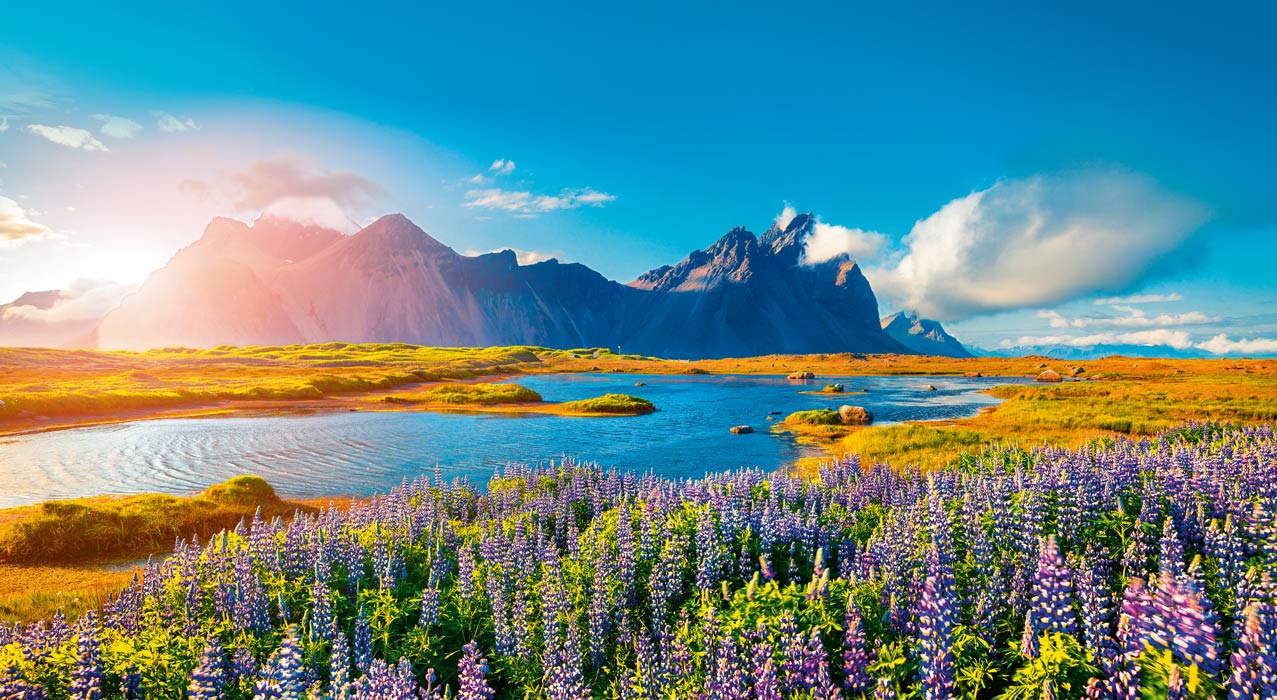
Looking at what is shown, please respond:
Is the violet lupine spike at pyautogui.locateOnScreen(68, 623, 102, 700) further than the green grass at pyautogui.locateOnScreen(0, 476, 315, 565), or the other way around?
the green grass at pyautogui.locateOnScreen(0, 476, 315, 565)

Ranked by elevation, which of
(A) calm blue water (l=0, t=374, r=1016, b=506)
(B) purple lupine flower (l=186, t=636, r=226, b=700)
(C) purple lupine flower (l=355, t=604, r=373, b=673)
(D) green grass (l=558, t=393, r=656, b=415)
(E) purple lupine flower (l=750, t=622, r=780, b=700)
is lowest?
(A) calm blue water (l=0, t=374, r=1016, b=506)

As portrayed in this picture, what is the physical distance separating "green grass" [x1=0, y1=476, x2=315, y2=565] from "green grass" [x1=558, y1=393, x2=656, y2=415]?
3797 centimetres

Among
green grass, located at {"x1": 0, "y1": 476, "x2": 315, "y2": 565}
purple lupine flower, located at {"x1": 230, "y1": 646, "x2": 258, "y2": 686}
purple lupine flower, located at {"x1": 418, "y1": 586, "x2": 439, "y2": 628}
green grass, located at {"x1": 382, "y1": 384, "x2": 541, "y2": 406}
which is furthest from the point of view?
green grass, located at {"x1": 382, "y1": 384, "x2": 541, "y2": 406}

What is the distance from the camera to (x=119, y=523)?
17922 mm

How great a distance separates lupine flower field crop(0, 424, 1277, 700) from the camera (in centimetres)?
525

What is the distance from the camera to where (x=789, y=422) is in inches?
1949

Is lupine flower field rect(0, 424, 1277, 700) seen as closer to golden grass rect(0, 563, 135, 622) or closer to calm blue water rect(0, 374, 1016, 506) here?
golden grass rect(0, 563, 135, 622)

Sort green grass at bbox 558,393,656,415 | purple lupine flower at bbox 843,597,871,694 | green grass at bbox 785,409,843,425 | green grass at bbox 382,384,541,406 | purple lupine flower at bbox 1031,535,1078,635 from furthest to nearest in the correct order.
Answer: green grass at bbox 382,384,541,406 < green grass at bbox 558,393,656,415 < green grass at bbox 785,409,843,425 < purple lupine flower at bbox 1031,535,1078,635 < purple lupine flower at bbox 843,597,871,694

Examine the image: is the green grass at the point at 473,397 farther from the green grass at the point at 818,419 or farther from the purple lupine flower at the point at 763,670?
the purple lupine flower at the point at 763,670

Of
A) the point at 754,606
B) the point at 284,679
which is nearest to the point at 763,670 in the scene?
the point at 754,606

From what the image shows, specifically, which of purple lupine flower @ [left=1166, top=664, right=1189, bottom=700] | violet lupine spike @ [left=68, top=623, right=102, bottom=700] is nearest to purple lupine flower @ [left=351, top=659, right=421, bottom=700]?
violet lupine spike @ [left=68, top=623, right=102, bottom=700]

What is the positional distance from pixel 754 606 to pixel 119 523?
66.7ft

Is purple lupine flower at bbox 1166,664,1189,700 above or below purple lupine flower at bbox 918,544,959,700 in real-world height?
above

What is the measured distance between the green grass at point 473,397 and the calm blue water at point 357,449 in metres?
11.1
